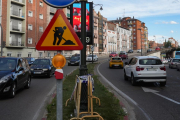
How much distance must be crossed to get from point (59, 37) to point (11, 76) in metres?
5.56

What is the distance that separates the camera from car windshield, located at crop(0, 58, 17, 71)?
9003 mm

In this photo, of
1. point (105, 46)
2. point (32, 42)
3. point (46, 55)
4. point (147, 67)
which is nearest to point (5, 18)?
point (32, 42)

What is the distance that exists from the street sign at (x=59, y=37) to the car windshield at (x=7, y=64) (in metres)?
6.16

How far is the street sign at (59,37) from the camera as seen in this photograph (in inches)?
134

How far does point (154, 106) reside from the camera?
7.00 meters

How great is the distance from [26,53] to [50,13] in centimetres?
1432

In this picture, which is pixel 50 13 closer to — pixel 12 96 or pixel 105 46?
pixel 105 46

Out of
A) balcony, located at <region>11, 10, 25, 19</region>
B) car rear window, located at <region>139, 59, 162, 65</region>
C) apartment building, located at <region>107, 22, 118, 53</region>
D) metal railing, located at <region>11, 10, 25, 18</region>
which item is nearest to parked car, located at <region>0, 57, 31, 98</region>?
car rear window, located at <region>139, 59, 162, 65</region>

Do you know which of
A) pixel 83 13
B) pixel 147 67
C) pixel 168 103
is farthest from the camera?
pixel 147 67

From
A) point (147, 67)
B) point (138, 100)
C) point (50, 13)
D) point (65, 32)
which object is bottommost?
point (138, 100)

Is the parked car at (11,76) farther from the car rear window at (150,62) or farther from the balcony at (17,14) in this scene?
the balcony at (17,14)

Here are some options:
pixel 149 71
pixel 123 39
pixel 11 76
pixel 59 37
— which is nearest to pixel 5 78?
pixel 11 76

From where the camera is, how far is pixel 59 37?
3.43m

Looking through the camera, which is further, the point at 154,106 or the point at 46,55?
the point at 46,55
